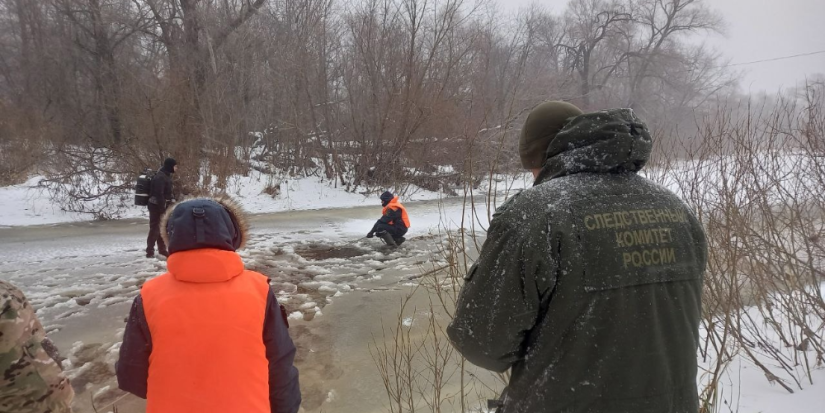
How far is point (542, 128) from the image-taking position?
1647mm

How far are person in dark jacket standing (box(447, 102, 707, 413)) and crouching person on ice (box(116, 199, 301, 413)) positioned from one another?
87 cm

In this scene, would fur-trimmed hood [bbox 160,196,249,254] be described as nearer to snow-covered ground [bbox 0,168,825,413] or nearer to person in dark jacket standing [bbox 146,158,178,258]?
snow-covered ground [bbox 0,168,825,413]

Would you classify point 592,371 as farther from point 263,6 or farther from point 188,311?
point 263,6

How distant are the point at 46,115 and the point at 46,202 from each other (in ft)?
22.2

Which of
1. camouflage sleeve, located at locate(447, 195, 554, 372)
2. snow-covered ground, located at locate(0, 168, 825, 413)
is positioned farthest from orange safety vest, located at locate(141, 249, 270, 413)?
snow-covered ground, located at locate(0, 168, 825, 413)

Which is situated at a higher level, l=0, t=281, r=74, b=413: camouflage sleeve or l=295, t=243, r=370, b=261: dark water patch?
l=0, t=281, r=74, b=413: camouflage sleeve

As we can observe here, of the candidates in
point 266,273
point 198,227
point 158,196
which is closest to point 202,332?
point 198,227

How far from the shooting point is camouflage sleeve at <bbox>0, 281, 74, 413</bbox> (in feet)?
4.56

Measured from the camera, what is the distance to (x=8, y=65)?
20.5m

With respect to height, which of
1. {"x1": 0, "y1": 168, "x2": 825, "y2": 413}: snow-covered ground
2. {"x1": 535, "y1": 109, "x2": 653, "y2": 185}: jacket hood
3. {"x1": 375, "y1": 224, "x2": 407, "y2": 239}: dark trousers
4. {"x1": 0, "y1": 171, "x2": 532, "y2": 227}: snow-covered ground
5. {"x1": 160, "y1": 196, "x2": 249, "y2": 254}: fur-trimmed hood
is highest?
{"x1": 535, "y1": 109, "x2": 653, "y2": 185}: jacket hood

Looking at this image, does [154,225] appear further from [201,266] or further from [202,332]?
[202,332]

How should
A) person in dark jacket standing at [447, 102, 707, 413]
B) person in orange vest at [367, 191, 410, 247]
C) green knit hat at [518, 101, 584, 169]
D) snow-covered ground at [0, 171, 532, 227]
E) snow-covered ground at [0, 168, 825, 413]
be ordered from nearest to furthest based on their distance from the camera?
person in dark jacket standing at [447, 102, 707, 413] < green knit hat at [518, 101, 584, 169] < snow-covered ground at [0, 168, 825, 413] < person in orange vest at [367, 191, 410, 247] < snow-covered ground at [0, 171, 532, 227]

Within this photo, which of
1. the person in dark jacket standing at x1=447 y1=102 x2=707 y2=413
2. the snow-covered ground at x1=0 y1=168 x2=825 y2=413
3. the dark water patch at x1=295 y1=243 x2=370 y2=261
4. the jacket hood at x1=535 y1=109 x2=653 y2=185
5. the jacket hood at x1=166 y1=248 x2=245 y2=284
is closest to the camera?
the person in dark jacket standing at x1=447 y1=102 x2=707 y2=413

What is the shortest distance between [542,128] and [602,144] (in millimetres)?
268
